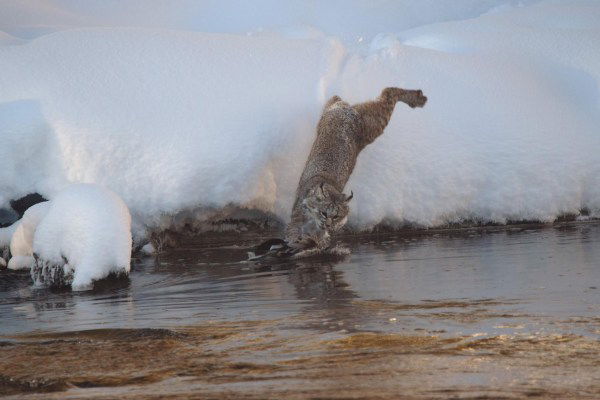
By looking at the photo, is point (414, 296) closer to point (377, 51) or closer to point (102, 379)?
point (102, 379)

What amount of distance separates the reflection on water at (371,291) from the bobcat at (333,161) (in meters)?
0.41

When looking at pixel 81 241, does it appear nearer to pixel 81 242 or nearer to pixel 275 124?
pixel 81 242

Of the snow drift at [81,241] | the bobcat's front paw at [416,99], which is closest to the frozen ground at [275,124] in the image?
the bobcat's front paw at [416,99]

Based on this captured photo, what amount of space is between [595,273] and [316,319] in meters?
2.08

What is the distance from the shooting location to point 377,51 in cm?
1077

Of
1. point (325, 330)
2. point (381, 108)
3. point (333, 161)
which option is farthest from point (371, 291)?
point (381, 108)

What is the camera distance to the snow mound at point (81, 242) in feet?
21.6

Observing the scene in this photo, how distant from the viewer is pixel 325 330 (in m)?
4.14

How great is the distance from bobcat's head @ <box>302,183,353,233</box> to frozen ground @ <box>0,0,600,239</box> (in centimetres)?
82

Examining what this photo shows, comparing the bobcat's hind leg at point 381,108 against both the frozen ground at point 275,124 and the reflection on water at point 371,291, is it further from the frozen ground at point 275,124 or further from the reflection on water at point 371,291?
the reflection on water at point 371,291

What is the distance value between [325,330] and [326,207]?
3.59m

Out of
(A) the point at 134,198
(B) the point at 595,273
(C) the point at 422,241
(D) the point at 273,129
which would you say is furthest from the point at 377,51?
(B) the point at 595,273

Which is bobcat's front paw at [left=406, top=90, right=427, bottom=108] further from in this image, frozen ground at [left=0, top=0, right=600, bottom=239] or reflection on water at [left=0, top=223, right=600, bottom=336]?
reflection on water at [left=0, top=223, right=600, bottom=336]

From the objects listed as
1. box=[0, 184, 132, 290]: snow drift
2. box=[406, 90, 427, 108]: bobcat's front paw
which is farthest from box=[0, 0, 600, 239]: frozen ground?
box=[0, 184, 132, 290]: snow drift
